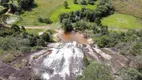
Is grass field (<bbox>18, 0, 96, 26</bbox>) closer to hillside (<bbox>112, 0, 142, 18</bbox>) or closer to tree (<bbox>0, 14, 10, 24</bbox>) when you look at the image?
tree (<bbox>0, 14, 10, 24</bbox>)

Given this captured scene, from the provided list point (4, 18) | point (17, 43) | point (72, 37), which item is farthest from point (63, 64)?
point (4, 18)

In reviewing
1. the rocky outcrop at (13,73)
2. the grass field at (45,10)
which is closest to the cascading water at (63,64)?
the rocky outcrop at (13,73)

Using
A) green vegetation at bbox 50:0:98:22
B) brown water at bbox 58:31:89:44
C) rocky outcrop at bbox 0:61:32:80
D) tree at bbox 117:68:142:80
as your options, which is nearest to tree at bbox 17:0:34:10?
green vegetation at bbox 50:0:98:22

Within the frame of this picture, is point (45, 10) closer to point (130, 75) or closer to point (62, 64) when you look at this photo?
point (62, 64)

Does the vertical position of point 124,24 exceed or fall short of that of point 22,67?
it falls short

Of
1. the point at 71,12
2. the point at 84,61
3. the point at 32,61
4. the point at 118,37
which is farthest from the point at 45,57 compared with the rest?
the point at 71,12

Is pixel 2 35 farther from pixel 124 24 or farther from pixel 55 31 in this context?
pixel 124 24

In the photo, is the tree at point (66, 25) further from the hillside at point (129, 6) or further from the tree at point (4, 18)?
the hillside at point (129, 6)
